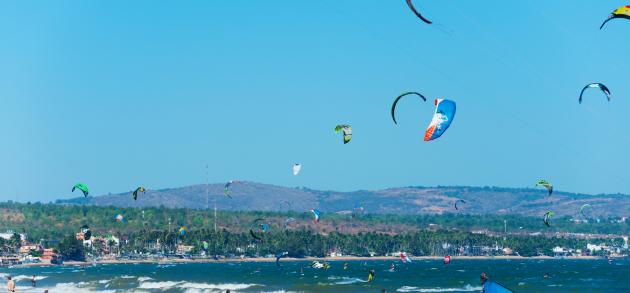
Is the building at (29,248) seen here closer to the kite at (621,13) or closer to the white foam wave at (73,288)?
the white foam wave at (73,288)

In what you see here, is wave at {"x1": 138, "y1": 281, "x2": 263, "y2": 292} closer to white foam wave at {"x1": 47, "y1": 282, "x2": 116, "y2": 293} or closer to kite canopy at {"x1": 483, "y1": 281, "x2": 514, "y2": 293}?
white foam wave at {"x1": 47, "y1": 282, "x2": 116, "y2": 293}

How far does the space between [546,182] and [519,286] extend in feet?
160

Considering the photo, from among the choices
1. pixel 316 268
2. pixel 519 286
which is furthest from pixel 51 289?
pixel 316 268

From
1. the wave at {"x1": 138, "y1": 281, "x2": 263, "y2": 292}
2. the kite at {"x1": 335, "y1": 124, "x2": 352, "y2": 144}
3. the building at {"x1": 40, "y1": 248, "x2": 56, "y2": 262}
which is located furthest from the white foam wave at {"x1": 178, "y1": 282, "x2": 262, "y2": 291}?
the building at {"x1": 40, "y1": 248, "x2": 56, "y2": 262}

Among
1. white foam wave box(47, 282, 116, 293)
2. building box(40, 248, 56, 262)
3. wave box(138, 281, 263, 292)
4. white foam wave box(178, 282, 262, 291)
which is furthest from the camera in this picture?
building box(40, 248, 56, 262)

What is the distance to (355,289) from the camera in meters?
89.6

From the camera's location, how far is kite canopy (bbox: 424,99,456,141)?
30797 mm

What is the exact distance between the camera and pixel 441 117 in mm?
31172

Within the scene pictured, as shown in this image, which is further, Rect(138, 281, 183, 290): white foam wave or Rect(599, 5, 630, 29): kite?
Rect(138, 281, 183, 290): white foam wave

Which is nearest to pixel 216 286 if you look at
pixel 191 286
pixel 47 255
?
pixel 191 286

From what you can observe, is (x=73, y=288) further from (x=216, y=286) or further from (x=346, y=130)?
(x=346, y=130)

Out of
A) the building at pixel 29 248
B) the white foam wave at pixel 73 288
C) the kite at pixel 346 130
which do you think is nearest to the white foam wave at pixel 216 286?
the white foam wave at pixel 73 288

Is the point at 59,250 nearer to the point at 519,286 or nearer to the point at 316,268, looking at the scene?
the point at 316,268

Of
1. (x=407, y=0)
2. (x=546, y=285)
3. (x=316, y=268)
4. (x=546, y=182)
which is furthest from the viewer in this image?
(x=316, y=268)
